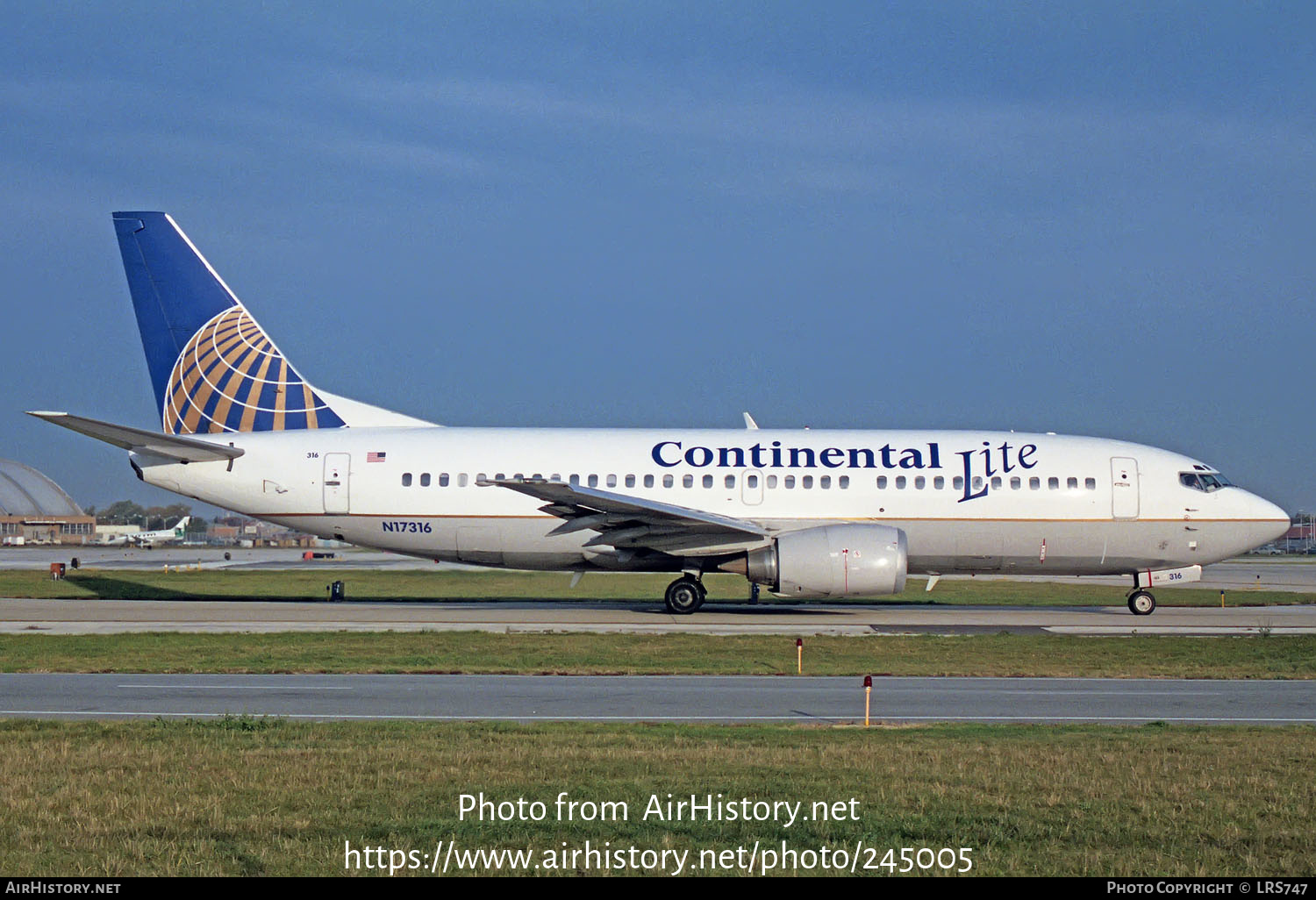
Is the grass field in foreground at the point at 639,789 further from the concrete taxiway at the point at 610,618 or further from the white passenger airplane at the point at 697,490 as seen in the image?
the white passenger airplane at the point at 697,490

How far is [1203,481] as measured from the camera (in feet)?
94.4

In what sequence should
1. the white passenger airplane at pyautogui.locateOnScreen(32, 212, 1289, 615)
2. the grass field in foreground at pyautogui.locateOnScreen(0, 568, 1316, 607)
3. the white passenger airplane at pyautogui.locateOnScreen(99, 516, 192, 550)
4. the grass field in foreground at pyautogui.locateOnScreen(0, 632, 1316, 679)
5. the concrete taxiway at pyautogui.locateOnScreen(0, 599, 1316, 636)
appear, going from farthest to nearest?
the white passenger airplane at pyautogui.locateOnScreen(99, 516, 192, 550) → the grass field in foreground at pyautogui.locateOnScreen(0, 568, 1316, 607) → the white passenger airplane at pyautogui.locateOnScreen(32, 212, 1289, 615) → the concrete taxiway at pyautogui.locateOnScreen(0, 599, 1316, 636) → the grass field in foreground at pyautogui.locateOnScreen(0, 632, 1316, 679)

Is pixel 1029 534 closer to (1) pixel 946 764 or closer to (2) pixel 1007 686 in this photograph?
(2) pixel 1007 686

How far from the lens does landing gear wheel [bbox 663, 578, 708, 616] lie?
89.8 ft

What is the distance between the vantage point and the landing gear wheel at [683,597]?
2738cm

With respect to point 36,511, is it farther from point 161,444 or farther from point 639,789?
point 639,789

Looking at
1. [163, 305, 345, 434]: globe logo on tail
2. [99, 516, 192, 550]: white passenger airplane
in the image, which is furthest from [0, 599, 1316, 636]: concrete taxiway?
[99, 516, 192, 550]: white passenger airplane

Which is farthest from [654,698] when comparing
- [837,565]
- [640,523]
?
[640,523]

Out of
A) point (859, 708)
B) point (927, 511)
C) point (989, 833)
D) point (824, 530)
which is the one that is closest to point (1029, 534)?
point (927, 511)

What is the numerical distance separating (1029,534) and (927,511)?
245cm

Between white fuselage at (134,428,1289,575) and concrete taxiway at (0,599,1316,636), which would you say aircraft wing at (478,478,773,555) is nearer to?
white fuselage at (134,428,1289,575)

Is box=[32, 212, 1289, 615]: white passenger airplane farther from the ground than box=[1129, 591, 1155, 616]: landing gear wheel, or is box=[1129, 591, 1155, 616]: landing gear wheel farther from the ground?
box=[32, 212, 1289, 615]: white passenger airplane

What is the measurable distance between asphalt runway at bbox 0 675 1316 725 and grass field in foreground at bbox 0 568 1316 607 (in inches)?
670

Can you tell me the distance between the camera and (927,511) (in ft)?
90.8
